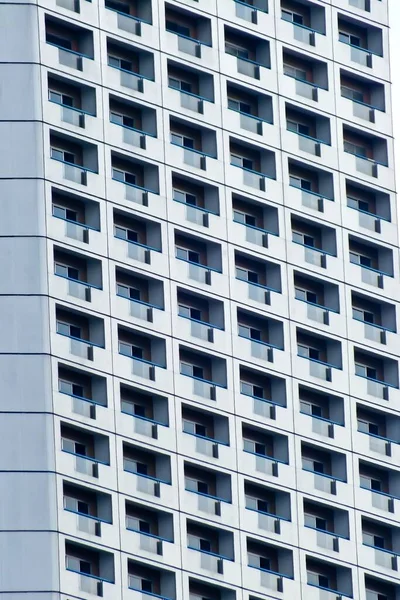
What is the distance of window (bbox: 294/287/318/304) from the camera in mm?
174250

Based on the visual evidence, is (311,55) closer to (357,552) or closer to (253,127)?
(253,127)

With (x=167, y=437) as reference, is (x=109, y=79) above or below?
above

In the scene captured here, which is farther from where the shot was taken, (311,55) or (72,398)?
(311,55)

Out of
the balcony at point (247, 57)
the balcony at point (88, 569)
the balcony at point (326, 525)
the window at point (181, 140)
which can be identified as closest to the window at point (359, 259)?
the balcony at point (247, 57)

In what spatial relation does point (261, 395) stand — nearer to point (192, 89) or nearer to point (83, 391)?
point (83, 391)

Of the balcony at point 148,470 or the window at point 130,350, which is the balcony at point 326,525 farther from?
the window at point 130,350

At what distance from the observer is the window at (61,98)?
552 ft

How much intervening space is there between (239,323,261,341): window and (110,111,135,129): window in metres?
9.47

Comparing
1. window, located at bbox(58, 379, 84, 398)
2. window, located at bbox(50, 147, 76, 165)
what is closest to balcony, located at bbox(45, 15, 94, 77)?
window, located at bbox(50, 147, 76, 165)

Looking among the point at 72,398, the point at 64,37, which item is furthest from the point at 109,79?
the point at 72,398

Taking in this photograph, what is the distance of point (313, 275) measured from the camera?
174375 mm

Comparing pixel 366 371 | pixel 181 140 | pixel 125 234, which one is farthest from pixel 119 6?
pixel 366 371

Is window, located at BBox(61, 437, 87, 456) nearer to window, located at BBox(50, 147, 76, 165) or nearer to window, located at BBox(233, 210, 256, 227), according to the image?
window, located at BBox(50, 147, 76, 165)

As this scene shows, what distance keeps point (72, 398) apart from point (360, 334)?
15.8m
